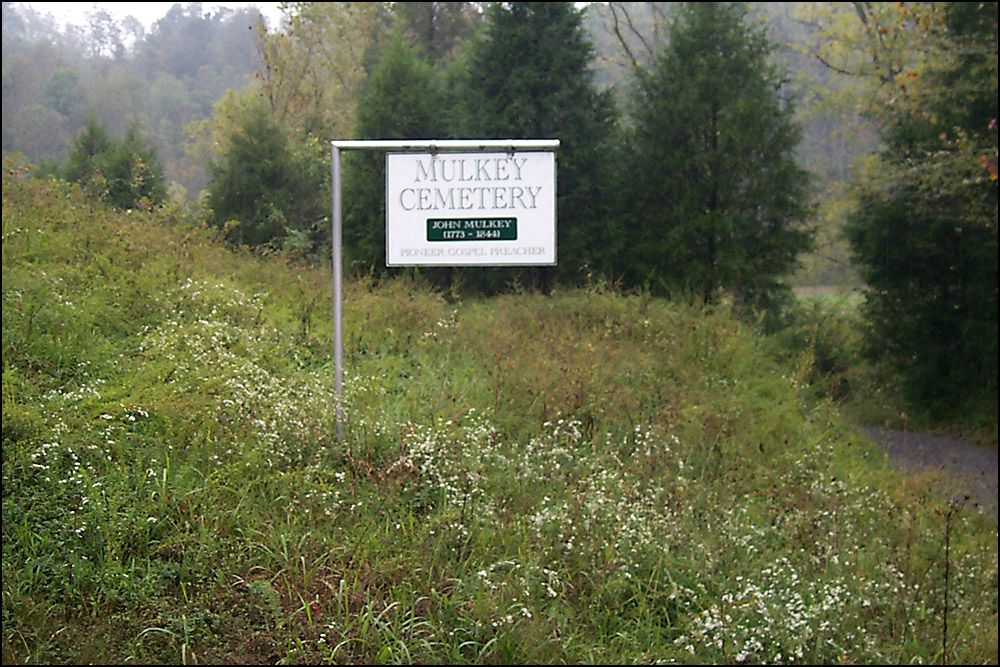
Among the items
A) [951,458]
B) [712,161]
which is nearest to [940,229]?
[712,161]

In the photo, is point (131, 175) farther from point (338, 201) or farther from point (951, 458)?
point (951, 458)

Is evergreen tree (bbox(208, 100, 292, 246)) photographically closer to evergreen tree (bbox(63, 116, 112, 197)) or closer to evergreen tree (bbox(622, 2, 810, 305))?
evergreen tree (bbox(63, 116, 112, 197))

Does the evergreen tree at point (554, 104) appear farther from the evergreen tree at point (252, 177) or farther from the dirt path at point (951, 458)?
the dirt path at point (951, 458)

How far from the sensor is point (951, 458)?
11.5m

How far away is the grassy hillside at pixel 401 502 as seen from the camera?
13.8 ft

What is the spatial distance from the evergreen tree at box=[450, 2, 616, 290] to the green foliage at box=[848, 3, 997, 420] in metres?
4.20

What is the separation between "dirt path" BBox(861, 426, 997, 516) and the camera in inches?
362

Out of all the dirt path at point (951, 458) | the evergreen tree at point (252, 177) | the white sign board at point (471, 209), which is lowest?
the dirt path at point (951, 458)

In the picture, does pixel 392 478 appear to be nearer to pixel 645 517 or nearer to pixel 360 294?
pixel 645 517

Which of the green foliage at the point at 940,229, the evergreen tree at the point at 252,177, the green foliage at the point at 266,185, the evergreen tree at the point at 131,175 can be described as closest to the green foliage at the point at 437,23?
the evergreen tree at the point at 131,175

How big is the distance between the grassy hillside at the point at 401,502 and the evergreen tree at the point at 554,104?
5.44 meters

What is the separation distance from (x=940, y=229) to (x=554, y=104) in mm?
5999

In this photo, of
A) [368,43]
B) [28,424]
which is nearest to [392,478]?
[28,424]

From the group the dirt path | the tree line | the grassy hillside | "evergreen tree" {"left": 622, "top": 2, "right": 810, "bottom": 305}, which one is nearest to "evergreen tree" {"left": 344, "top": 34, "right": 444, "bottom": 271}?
the tree line
